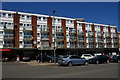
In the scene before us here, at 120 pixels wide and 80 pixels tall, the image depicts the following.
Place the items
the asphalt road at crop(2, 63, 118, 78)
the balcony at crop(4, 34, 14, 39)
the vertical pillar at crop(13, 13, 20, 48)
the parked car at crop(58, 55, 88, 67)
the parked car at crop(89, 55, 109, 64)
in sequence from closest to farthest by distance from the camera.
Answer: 1. the asphalt road at crop(2, 63, 118, 78)
2. the parked car at crop(58, 55, 88, 67)
3. the parked car at crop(89, 55, 109, 64)
4. the balcony at crop(4, 34, 14, 39)
5. the vertical pillar at crop(13, 13, 20, 48)

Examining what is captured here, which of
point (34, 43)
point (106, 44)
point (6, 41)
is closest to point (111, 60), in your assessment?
point (34, 43)

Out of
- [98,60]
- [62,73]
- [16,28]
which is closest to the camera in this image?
[62,73]

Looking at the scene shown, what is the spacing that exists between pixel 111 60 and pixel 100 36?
27.6 metres

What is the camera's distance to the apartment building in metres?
33.3

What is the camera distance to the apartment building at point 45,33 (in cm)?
3334

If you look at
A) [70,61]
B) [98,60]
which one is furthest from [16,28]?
[98,60]

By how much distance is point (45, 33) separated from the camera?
126 feet

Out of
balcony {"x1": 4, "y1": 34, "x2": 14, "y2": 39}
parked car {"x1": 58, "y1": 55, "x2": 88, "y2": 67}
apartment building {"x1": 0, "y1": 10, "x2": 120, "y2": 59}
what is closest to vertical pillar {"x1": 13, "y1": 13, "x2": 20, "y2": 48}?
apartment building {"x1": 0, "y1": 10, "x2": 120, "y2": 59}

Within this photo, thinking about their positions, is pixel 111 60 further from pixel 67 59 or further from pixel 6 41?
pixel 6 41

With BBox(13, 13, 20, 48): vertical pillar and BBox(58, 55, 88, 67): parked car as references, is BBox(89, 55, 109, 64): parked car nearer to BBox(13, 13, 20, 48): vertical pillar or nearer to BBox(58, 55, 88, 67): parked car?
BBox(58, 55, 88, 67): parked car

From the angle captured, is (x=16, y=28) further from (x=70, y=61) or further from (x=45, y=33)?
(x=70, y=61)

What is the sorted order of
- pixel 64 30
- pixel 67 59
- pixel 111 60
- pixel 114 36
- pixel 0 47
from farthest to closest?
pixel 114 36 < pixel 64 30 < pixel 0 47 < pixel 111 60 < pixel 67 59

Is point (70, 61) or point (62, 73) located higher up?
point (70, 61)

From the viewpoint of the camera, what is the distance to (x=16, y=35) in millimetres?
33969
